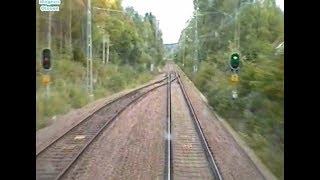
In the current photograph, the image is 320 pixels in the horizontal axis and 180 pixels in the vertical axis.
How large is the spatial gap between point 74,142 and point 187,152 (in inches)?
48.8

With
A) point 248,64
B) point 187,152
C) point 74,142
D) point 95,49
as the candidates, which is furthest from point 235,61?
point 74,142

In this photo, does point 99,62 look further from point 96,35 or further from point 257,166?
point 257,166

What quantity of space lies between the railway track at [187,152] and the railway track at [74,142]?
63cm

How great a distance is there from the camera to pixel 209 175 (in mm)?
4090

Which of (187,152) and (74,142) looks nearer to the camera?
(74,142)

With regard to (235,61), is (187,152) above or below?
below

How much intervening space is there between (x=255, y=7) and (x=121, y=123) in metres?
1.96

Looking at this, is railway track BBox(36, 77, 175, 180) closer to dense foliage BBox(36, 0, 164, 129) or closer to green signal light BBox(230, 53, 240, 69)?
dense foliage BBox(36, 0, 164, 129)

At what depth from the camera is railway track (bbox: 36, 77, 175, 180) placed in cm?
404

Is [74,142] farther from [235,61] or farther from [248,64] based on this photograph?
[248,64]

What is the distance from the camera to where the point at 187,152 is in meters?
4.27

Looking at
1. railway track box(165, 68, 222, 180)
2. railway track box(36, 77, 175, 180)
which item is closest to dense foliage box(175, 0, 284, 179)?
railway track box(165, 68, 222, 180)

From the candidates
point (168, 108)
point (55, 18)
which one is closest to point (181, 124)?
point (168, 108)

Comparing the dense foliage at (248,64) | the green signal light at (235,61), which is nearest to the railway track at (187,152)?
the dense foliage at (248,64)
